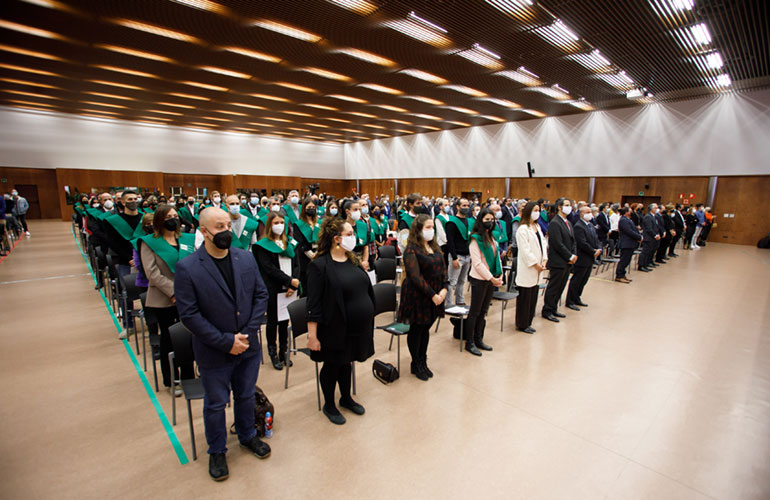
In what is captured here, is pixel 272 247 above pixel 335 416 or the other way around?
above

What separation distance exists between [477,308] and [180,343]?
121 inches

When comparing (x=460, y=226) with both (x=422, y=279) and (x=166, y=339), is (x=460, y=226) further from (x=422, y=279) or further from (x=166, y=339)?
(x=166, y=339)

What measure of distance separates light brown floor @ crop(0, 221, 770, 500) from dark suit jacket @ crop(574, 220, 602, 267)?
118 cm

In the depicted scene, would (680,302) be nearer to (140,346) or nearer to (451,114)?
(140,346)

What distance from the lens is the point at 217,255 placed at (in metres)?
2.29

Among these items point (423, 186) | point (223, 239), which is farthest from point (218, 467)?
point (423, 186)

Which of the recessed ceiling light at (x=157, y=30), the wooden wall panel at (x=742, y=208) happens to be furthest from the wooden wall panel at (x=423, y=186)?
the recessed ceiling light at (x=157, y=30)

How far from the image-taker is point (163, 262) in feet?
10.3

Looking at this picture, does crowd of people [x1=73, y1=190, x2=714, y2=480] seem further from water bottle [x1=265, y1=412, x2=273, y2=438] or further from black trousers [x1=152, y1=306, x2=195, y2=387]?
water bottle [x1=265, y1=412, x2=273, y2=438]

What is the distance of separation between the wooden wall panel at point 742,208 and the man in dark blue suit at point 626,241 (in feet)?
31.2

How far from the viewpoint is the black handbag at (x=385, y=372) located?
138 inches

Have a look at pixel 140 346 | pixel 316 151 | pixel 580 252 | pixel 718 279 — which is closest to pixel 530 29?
pixel 580 252

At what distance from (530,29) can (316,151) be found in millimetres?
21945

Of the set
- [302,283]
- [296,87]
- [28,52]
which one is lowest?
[302,283]
